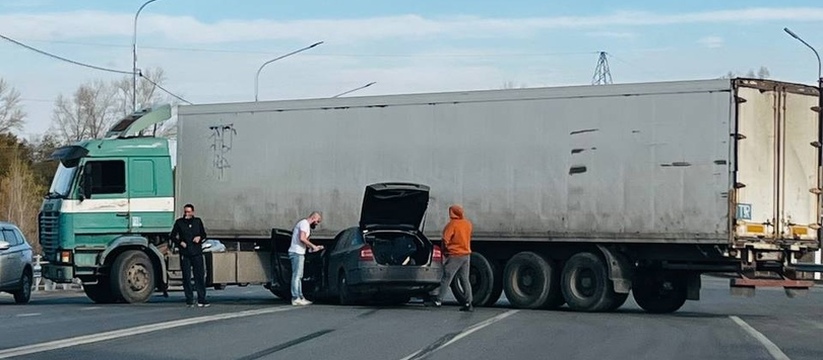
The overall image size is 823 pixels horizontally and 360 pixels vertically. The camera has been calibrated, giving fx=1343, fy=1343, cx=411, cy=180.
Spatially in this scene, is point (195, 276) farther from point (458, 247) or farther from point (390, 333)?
point (390, 333)

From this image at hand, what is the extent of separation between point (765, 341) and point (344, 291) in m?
8.09

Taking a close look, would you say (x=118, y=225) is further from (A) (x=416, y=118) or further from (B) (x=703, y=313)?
(B) (x=703, y=313)

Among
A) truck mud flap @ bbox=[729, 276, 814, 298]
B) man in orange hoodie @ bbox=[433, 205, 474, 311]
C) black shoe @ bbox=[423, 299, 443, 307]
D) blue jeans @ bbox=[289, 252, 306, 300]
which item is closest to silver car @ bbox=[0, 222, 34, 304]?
blue jeans @ bbox=[289, 252, 306, 300]

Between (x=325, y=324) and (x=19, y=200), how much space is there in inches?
1988

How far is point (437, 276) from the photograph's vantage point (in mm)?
22031

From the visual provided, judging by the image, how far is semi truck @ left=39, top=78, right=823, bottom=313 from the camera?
20.6m

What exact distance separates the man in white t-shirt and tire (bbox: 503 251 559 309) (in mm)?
3338

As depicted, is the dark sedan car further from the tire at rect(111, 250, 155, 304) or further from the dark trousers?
the tire at rect(111, 250, 155, 304)

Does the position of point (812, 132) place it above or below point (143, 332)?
above

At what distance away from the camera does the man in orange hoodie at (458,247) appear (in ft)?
69.9

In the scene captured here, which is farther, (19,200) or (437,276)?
(19,200)

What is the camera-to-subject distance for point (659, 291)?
22578mm

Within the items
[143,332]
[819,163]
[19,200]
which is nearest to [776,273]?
[819,163]

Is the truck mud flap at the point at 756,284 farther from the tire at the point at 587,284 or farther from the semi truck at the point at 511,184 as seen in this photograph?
the tire at the point at 587,284
